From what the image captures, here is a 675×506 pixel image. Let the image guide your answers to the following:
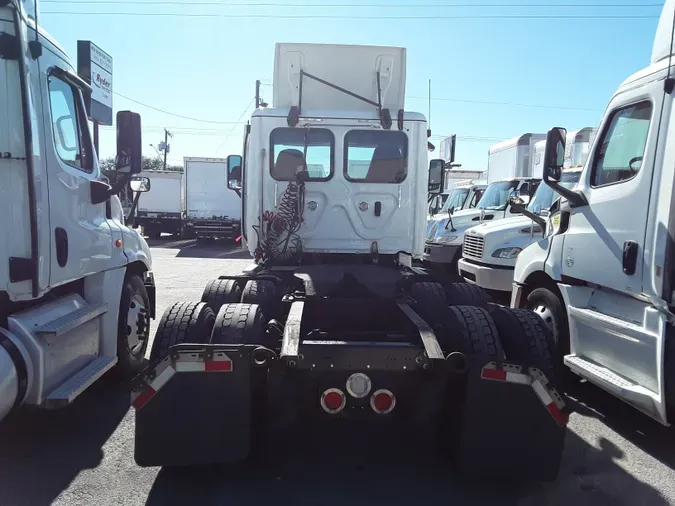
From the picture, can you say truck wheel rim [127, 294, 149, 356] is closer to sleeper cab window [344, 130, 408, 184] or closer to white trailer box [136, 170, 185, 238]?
sleeper cab window [344, 130, 408, 184]

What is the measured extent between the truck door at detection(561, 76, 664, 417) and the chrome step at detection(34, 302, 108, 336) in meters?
3.71

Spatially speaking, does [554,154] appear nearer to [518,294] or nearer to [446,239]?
[518,294]

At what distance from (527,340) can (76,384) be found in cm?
300

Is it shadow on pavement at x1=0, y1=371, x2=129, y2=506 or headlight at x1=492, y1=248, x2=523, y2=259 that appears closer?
shadow on pavement at x1=0, y1=371, x2=129, y2=506

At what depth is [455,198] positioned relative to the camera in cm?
1466

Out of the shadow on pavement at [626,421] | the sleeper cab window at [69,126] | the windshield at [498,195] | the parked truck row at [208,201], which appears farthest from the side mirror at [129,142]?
the parked truck row at [208,201]

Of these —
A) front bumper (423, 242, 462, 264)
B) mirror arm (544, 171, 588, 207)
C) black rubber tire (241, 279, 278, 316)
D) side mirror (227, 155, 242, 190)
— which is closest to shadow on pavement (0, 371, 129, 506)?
black rubber tire (241, 279, 278, 316)

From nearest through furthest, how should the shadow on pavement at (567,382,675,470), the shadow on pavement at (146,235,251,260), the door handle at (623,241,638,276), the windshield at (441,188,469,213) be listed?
1. the door handle at (623,241,638,276)
2. the shadow on pavement at (567,382,675,470)
3. the windshield at (441,188,469,213)
4. the shadow on pavement at (146,235,251,260)

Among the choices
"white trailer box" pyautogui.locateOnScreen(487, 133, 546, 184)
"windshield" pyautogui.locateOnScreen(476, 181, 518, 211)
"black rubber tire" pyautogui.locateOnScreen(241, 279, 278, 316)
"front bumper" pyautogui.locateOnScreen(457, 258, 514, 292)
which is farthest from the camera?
"white trailer box" pyautogui.locateOnScreen(487, 133, 546, 184)

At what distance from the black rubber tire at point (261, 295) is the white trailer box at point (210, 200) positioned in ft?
58.9

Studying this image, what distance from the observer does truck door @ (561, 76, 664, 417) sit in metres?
3.47

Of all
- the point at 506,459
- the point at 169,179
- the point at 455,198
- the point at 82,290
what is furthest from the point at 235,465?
the point at 169,179

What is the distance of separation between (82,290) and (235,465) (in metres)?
1.94

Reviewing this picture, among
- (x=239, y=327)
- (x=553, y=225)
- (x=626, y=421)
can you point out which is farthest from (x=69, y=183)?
(x=626, y=421)
